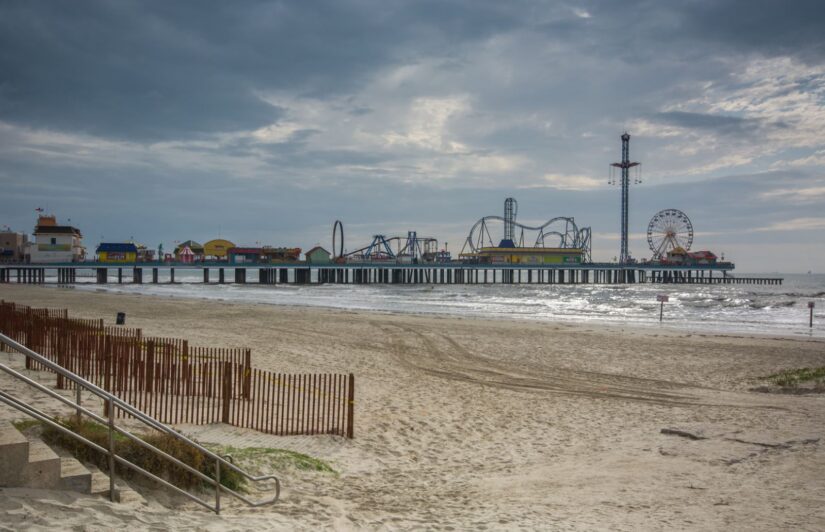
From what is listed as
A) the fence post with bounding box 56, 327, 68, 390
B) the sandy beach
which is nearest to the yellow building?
the sandy beach

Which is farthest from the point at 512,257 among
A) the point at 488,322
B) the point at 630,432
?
the point at 630,432

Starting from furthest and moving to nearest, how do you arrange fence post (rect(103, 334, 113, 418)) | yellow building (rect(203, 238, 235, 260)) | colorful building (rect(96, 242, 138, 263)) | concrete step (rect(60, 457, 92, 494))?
yellow building (rect(203, 238, 235, 260)) → colorful building (rect(96, 242, 138, 263)) → fence post (rect(103, 334, 113, 418)) → concrete step (rect(60, 457, 92, 494))

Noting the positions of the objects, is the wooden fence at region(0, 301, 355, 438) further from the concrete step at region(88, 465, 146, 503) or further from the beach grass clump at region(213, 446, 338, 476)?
the concrete step at region(88, 465, 146, 503)

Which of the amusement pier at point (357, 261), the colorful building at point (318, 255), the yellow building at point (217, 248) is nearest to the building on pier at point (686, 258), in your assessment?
the amusement pier at point (357, 261)

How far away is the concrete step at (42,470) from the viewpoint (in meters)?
4.95

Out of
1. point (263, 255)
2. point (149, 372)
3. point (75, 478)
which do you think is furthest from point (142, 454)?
point (263, 255)

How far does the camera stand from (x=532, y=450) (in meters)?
9.80

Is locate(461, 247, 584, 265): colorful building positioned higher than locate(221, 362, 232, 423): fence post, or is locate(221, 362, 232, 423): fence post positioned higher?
locate(461, 247, 584, 265): colorful building

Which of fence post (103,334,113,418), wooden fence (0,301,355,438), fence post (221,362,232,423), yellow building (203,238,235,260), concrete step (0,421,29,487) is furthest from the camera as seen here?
yellow building (203,238,235,260)

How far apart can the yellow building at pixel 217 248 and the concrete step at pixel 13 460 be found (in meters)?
115

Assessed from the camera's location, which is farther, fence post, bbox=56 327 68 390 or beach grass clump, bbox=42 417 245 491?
fence post, bbox=56 327 68 390

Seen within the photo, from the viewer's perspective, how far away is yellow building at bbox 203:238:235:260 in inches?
4560

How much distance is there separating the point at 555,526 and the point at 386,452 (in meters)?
3.41

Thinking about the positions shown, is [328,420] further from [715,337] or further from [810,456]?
[715,337]
